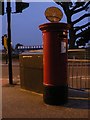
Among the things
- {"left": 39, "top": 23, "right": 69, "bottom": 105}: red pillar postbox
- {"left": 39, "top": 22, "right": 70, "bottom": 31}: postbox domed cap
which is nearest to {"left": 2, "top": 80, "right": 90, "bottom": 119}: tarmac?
{"left": 39, "top": 23, "right": 69, "bottom": 105}: red pillar postbox

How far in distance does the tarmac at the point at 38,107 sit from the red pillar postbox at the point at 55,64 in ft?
0.78

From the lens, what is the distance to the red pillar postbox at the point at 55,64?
8164 millimetres

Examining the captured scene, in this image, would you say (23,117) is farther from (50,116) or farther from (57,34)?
(57,34)

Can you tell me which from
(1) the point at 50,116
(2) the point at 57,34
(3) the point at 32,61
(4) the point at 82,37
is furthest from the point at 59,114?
(4) the point at 82,37

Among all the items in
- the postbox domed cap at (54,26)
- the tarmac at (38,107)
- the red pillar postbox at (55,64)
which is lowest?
the tarmac at (38,107)

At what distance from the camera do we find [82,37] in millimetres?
43062

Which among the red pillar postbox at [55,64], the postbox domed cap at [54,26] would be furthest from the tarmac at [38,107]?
the postbox domed cap at [54,26]

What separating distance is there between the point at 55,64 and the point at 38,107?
1.09 m

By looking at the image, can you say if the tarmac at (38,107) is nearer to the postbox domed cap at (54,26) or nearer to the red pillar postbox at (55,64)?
the red pillar postbox at (55,64)

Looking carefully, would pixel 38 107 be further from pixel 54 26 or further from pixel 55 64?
pixel 54 26

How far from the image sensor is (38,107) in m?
7.88

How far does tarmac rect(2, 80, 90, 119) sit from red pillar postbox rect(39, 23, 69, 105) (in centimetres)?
24

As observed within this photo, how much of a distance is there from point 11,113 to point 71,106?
1.47m

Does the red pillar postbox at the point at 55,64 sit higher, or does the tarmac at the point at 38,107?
the red pillar postbox at the point at 55,64
